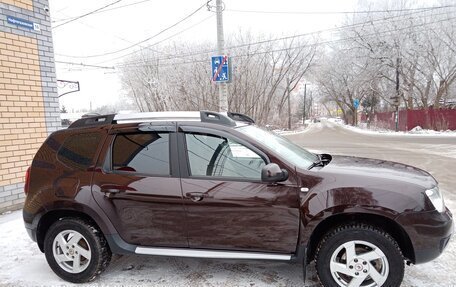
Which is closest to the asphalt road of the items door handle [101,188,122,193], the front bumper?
the front bumper

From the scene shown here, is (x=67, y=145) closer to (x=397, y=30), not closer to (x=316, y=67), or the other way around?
(x=397, y=30)

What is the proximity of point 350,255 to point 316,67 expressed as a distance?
37247mm

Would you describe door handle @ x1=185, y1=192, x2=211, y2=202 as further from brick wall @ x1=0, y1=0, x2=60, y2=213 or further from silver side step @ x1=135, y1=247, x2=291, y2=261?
brick wall @ x1=0, y1=0, x2=60, y2=213

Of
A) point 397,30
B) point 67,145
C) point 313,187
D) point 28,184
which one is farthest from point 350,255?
point 397,30

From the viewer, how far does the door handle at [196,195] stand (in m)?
3.03

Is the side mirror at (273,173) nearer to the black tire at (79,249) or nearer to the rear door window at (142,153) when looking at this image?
the rear door window at (142,153)

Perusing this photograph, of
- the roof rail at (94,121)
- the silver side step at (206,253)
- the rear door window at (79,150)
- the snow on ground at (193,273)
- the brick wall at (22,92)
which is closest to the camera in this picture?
the silver side step at (206,253)

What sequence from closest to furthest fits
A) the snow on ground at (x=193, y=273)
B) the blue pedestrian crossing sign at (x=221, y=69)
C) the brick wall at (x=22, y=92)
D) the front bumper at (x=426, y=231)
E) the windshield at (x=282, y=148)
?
1. the front bumper at (x=426, y=231)
2. the windshield at (x=282, y=148)
3. the snow on ground at (x=193, y=273)
4. the brick wall at (x=22, y=92)
5. the blue pedestrian crossing sign at (x=221, y=69)

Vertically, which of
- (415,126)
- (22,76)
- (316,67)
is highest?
(316,67)

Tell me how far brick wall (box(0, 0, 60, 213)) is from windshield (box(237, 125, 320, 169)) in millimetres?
4772

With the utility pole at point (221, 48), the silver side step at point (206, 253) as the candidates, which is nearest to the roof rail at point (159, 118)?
the silver side step at point (206, 253)

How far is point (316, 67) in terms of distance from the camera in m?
37.4

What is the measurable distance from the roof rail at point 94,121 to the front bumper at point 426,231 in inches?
122

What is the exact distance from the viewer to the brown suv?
2805mm
